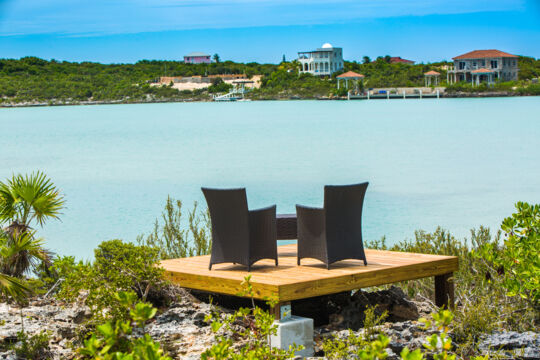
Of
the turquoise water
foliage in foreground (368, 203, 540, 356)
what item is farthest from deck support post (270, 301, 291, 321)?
the turquoise water

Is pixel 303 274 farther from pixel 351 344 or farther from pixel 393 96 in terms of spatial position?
pixel 393 96

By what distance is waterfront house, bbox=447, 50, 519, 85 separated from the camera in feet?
289

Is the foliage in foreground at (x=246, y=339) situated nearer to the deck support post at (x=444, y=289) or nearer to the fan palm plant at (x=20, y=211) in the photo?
the deck support post at (x=444, y=289)

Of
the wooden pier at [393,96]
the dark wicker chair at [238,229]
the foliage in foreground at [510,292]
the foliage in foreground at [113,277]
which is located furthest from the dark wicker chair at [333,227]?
the wooden pier at [393,96]

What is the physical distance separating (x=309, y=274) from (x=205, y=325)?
0.84 metres

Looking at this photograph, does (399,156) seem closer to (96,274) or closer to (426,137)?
(426,137)

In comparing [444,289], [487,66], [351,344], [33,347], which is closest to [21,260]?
[33,347]

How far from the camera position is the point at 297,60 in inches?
3996

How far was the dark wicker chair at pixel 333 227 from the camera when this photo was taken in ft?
17.8

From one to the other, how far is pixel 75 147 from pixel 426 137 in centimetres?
2061

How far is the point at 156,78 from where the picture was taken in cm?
7638

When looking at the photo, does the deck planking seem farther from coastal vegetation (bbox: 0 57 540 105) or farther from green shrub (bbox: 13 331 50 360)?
coastal vegetation (bbox: 0 57 540 105)

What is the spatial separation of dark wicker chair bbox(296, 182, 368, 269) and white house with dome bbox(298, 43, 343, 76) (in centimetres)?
9488

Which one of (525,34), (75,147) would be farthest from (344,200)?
(525,34)
